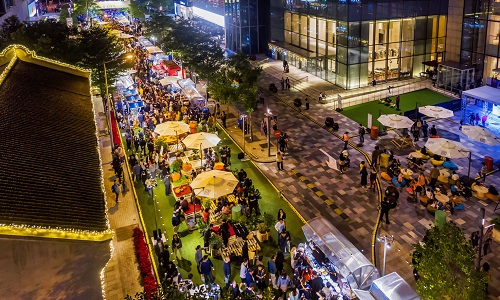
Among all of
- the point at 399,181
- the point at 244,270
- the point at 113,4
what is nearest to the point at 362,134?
the point at 399,181

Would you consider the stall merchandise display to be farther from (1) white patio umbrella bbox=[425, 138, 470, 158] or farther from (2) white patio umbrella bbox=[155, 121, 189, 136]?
(2) white patio umbrella bbox=[155, 121, 189, 136]

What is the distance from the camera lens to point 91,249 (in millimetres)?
11320

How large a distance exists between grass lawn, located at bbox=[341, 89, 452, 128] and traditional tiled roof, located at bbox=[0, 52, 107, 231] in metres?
24.1

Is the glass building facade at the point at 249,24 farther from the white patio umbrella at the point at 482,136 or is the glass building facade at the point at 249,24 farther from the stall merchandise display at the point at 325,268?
the stall merchandise display at the point at 325,268

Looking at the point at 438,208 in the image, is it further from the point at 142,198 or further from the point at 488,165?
the point at 142,198

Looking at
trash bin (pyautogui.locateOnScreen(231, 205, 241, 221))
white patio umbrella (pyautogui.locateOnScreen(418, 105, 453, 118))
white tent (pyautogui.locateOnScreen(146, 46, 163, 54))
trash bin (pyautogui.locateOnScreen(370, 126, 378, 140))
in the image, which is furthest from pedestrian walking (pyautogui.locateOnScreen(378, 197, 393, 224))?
white tent (pyautogui.locateOnScreen(146, 46, 163, 54))

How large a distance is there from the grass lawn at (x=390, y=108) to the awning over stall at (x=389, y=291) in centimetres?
2230

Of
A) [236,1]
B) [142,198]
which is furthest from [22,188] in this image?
[236,1]

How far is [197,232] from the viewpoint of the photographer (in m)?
23.0

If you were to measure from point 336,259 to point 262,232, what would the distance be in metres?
4.39

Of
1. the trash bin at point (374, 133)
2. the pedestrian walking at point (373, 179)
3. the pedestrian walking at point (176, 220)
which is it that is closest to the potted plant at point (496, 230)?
the pedestrian walking at point (373, 179)

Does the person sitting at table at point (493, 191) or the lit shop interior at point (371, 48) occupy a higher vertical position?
the lit shop interior at point (371, 48)

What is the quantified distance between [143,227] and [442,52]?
127 feet

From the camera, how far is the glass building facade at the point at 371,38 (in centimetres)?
4384
